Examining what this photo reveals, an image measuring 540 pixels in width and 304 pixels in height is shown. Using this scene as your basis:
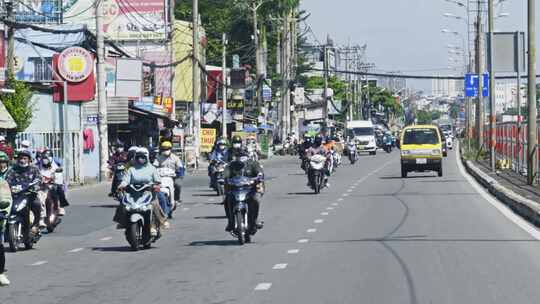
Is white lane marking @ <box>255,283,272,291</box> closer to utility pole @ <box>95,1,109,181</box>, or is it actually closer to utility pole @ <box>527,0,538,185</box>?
utility pole @ <box>527,0,538,185</box>

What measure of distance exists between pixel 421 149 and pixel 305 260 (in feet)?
95.7

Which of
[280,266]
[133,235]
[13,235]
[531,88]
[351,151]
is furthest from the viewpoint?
[351,151]

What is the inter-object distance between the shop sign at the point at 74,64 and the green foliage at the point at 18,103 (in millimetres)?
4284

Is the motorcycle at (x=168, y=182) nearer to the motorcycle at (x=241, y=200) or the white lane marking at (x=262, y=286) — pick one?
the motorcycle at (x=241, y=200)

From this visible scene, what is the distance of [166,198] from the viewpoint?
77.3ft

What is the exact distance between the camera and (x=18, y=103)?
38281mm

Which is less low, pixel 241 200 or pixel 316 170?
pixel 241 200

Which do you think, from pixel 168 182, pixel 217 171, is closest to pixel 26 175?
pixel 168 182

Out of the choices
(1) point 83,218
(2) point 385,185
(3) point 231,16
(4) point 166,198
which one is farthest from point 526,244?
(3) point 231,16

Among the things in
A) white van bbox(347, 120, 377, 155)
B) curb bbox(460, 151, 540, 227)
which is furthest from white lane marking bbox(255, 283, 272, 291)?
white van bbox(347, 120, 377, 155)

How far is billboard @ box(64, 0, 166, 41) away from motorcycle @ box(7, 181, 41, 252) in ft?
168

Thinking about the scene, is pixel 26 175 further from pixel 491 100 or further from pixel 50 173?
pixel 491 100

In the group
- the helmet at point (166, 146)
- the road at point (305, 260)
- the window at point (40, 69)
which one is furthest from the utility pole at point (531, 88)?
the window at point (40, 69)

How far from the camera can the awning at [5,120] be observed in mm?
35750
